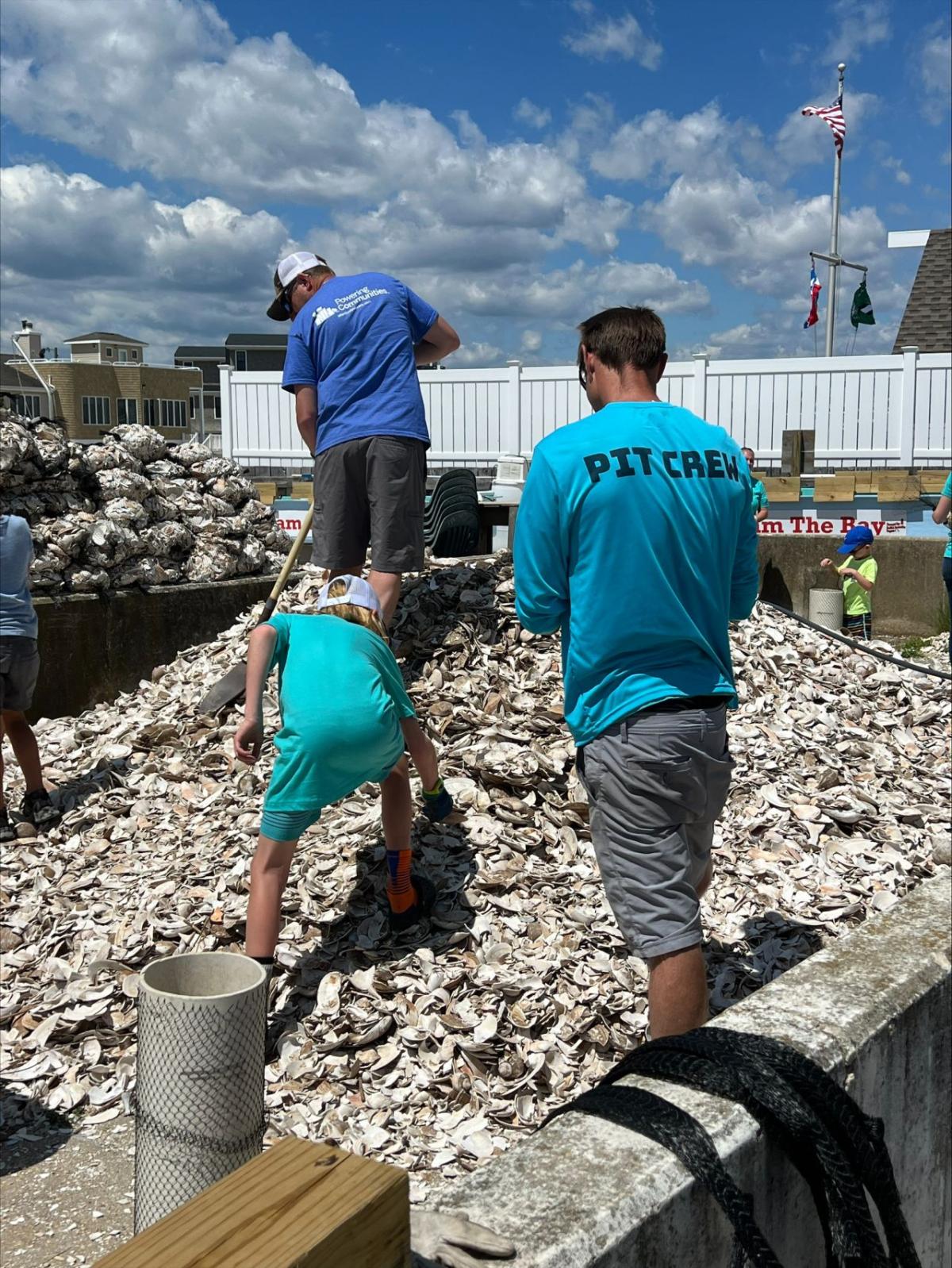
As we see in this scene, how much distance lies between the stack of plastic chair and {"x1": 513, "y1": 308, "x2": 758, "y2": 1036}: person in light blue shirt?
4786 millimetres

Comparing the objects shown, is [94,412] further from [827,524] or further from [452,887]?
[452,887]

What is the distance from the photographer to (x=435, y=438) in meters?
17.7

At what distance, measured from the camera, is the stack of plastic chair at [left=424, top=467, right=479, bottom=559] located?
7.98 m

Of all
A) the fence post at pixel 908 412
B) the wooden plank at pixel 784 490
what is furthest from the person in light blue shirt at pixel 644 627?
the fence post at pixel 908 412

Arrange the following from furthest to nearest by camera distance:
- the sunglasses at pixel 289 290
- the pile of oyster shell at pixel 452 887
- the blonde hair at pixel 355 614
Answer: the sunglasses at pixel 289 290, the blonde hair at pixel 355 614, the pile of oyster shell at pixel 452 887

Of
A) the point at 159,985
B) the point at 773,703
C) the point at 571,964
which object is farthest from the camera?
the point at 773,703

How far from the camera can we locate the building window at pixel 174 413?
87.8 m

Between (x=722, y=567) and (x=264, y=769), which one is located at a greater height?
(x=722, y=567)

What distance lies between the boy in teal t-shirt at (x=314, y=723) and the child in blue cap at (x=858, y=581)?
25.2 feet

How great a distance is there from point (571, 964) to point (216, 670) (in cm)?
328

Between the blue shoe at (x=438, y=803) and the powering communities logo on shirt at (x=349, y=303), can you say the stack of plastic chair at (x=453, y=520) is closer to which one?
the powering communities logo on shirt at (x=349, y=303)

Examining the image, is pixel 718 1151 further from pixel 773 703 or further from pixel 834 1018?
pixel 773 703

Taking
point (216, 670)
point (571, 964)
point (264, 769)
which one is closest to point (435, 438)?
point (216, 670)

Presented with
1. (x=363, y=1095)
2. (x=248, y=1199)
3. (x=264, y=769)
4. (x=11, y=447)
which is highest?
(x=11, y=447)
